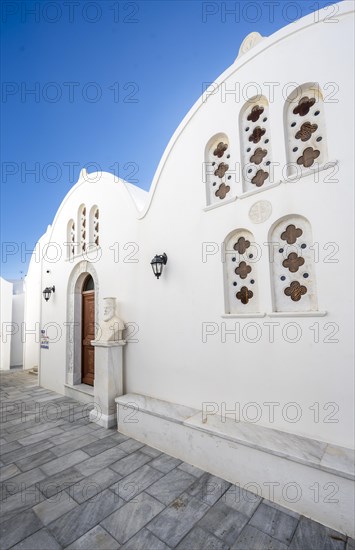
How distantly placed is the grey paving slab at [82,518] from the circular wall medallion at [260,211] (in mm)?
3389

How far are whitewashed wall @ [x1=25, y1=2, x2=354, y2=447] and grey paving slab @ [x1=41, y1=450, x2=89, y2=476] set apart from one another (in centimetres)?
128

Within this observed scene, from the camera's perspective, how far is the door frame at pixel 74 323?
620 cm

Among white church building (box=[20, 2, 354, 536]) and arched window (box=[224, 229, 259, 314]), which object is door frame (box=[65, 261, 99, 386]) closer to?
white church building (box=[20, 2, 354, 536])

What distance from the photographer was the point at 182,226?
409cm

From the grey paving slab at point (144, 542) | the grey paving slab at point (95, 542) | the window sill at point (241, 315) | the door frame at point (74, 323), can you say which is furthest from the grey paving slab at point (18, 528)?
the door frame at point (74, 323)

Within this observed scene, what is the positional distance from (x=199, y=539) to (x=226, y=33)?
20.2ft

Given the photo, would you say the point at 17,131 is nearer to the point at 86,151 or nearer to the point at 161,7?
the point at 86,151

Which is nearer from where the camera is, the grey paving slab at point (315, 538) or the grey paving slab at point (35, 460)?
the grey paving slab at point (315, 538)

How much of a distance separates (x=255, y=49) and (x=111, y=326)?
469cm

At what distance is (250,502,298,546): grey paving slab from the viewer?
Result: 2127 mm

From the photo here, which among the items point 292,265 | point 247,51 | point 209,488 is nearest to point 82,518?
point 209,488

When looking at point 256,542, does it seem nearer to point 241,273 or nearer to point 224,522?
point 224,522

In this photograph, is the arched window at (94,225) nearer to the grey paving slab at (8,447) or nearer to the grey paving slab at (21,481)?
the grey paving slab at (8,447)

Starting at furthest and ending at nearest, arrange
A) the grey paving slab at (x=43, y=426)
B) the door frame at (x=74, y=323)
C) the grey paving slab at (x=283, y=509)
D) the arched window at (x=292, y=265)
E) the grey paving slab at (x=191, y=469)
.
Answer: the door frame at (x=74, y=323) → the grey paving slab at (x=43, y=426) → the grey paving slab at (x=191, y=469) → the arched window at (x=292, y=265) → the grey paving slab at (x=283, y=509)
